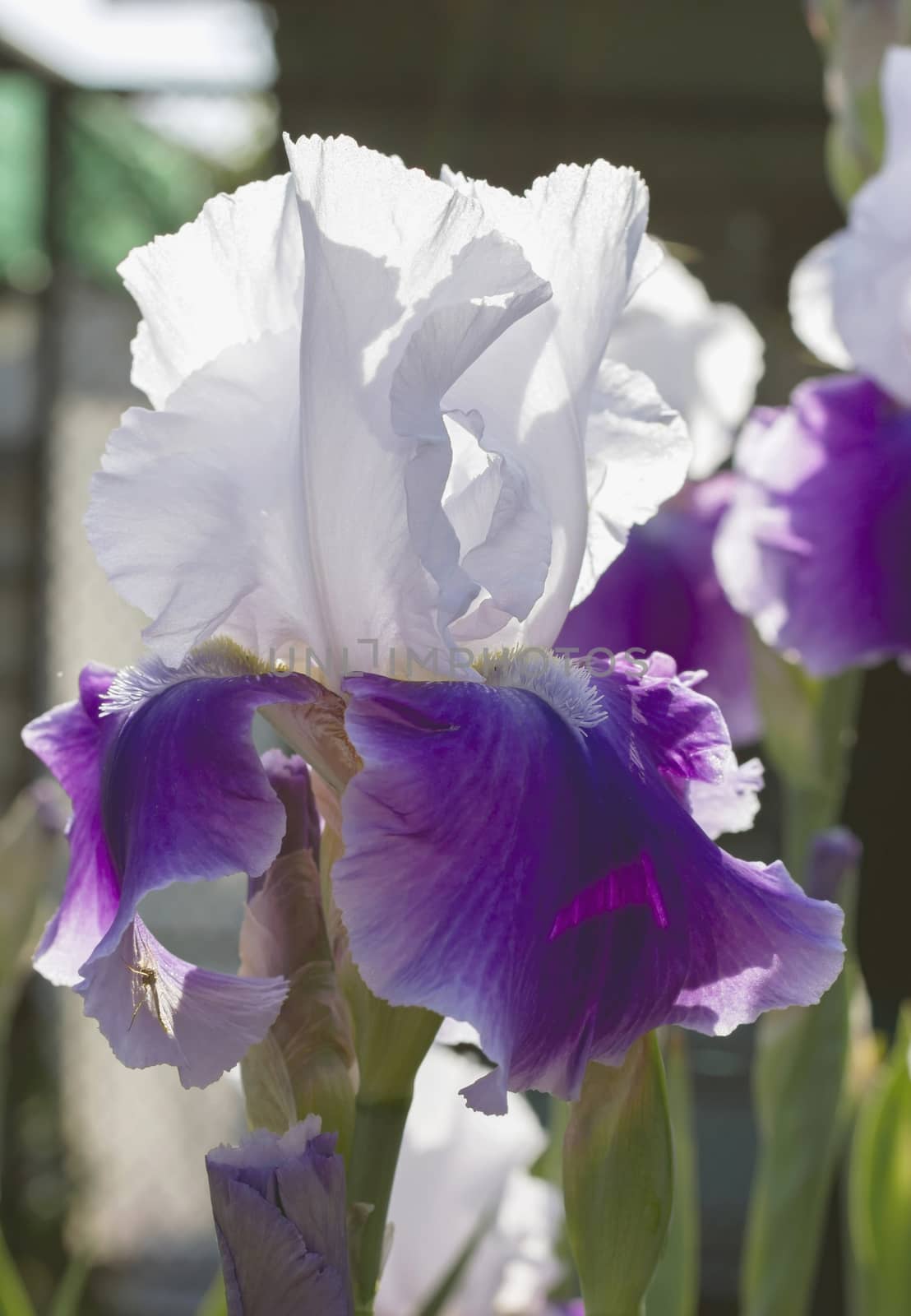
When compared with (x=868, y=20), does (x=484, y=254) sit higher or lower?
lower

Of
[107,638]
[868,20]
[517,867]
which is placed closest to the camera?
[517,867]

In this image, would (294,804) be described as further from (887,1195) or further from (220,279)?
(887,1195)

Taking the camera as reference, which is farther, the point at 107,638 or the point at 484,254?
the point at 107,638

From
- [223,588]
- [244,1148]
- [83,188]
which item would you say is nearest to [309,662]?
[223,588]

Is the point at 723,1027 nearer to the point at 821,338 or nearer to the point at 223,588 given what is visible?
the point at 223,588

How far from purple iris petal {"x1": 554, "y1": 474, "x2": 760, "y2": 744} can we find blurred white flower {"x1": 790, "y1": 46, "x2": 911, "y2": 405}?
16 centimetres

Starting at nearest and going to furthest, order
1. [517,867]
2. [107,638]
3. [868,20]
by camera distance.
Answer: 1. [517,867]
2. [868,20]
3. [107,638]

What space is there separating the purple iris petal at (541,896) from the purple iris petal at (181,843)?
0.03m

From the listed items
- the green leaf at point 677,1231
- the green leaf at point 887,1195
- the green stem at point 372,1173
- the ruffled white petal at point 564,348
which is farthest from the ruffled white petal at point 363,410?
the green leaf at point 887,1195

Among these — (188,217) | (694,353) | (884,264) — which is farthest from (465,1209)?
(188,217)

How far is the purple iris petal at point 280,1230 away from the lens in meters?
0.39

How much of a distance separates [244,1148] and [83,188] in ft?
7.88

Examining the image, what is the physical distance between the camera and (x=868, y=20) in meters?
0.97

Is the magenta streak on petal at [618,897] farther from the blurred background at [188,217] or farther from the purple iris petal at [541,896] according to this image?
the blurred background at [188,217]
